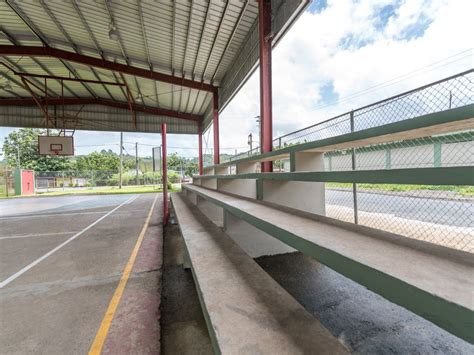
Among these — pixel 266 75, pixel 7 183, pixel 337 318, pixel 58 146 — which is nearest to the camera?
pixel 337 318

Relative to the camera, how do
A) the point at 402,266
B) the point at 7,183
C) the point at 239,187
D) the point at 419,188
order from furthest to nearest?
the point at 7,183 < the point at 239,187 < the point at 419,188 < the point at 402,266

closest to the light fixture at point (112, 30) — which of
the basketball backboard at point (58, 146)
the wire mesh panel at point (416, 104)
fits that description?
the wire mesh panel at point (416, 104)

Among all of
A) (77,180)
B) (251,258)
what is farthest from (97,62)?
(77,180)

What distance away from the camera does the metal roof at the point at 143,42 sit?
19.2ft

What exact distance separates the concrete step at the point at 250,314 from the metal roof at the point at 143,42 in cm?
481

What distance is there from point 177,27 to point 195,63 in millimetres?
2176

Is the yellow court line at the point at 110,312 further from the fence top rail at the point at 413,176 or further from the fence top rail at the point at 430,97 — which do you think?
the fence top rail at the point at 430,97

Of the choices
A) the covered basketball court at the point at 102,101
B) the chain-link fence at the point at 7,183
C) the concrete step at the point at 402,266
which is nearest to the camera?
the concrete step at the point at 402,266

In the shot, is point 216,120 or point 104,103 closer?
point 216,120

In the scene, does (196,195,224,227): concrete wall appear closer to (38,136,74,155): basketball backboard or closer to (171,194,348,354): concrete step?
(171,194,348,354): concrete step

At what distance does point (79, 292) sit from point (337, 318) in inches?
104

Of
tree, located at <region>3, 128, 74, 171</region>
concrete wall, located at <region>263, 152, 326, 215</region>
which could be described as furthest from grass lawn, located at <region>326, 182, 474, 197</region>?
tree, located at <region>3, 128, 74, 171</region>

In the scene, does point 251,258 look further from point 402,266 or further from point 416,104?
point 416,104

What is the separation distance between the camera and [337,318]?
1814mm
